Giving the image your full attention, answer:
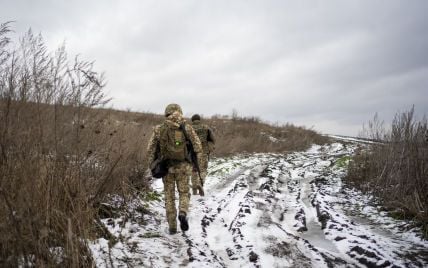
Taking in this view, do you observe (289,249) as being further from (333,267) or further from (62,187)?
(62,187)

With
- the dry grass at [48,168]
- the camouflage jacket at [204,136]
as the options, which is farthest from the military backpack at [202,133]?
the dry grass at [48,168]

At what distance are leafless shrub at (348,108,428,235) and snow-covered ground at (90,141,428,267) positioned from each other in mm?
338

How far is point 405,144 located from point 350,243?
325cm

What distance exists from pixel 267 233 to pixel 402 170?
344cm

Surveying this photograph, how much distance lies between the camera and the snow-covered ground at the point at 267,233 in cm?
392

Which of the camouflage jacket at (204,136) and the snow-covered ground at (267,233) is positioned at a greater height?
the camouflage jacket at (204,136)

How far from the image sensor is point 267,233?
4.95 m

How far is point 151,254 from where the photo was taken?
3.93 meters

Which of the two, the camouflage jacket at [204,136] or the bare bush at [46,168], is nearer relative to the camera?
the bare bush at [46,168]

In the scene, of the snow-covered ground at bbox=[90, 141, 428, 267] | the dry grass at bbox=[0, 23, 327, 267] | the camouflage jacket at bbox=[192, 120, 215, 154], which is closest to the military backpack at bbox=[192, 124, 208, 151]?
the camouflage jacket at bbox=[192, 120, 215, 154]

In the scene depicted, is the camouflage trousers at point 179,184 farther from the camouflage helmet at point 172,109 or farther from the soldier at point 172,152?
the camouflage helmet at point 172,109

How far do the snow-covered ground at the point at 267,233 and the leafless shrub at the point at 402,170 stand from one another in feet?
1.11

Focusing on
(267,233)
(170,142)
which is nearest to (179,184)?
(170,142)

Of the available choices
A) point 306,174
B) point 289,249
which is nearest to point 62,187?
point 289,249
